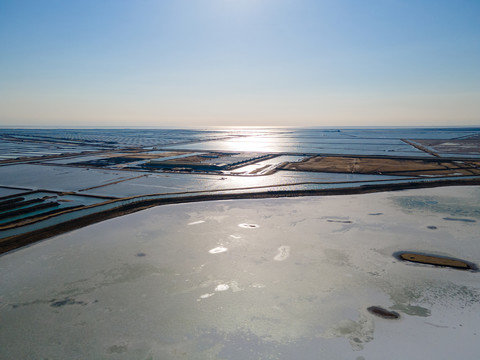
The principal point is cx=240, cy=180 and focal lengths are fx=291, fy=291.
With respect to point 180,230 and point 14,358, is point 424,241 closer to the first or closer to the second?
point 180,230

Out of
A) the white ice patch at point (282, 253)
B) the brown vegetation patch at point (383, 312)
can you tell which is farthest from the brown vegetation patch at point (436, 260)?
the white ice patch at point (282, 253)

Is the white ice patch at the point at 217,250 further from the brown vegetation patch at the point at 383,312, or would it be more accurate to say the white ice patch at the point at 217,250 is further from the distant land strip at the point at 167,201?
the distant land strip at the point at 167,201

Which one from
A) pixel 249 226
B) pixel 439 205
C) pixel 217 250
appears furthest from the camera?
pixel 439 205

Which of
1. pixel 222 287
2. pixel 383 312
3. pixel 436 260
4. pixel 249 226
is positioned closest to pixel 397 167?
pixel 436 260

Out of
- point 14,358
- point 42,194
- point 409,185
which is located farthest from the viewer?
point 409,185

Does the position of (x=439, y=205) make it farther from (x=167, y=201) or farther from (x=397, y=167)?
(x=167, y=201)

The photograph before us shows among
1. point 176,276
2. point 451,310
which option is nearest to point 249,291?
point 176,276

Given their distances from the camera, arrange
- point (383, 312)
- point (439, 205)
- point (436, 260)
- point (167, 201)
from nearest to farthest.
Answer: point (383, 312) < point (436, 260) < point (439, 205) < point (167, 201)
